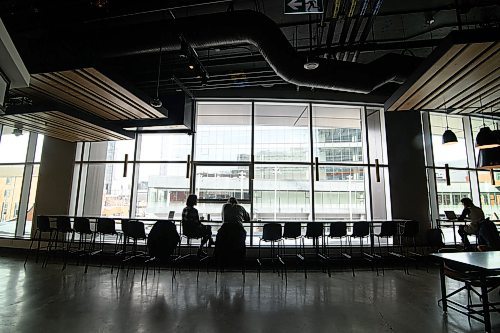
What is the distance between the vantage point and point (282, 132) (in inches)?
277

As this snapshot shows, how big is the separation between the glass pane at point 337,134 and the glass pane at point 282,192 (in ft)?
2.33

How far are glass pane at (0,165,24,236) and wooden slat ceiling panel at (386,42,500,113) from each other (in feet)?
32.2

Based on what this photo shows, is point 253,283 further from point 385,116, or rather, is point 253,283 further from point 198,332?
point 385,116

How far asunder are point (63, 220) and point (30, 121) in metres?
2.09

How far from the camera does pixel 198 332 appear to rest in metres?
2.70

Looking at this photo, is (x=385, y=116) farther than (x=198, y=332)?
Yes

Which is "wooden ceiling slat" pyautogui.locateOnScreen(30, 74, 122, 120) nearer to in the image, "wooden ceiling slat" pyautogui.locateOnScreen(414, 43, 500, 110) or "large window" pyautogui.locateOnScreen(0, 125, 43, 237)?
"large window" pyautogui.locateOnScreen(0, 125, 43, 237)

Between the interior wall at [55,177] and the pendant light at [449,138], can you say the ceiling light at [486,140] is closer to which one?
the pendant light at [449,138]

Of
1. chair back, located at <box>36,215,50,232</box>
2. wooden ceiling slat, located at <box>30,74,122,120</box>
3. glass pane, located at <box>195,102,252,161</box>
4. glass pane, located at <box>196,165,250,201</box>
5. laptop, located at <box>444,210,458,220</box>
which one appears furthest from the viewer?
glass pane, located at <box>195,102,252,161</box>

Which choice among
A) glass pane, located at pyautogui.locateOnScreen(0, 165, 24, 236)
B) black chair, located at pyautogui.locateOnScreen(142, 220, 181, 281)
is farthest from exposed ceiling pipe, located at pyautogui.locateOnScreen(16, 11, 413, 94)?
glass pane, located at pyautogui.locateOnScreen(0, 165, 24, 236)

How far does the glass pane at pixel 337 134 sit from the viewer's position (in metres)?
6.96

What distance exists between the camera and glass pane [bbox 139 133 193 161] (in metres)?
6.94

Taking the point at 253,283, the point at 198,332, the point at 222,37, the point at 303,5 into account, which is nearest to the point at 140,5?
the point at 222,37

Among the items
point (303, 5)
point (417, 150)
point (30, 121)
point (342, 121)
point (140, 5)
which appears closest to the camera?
point (303, 5)
